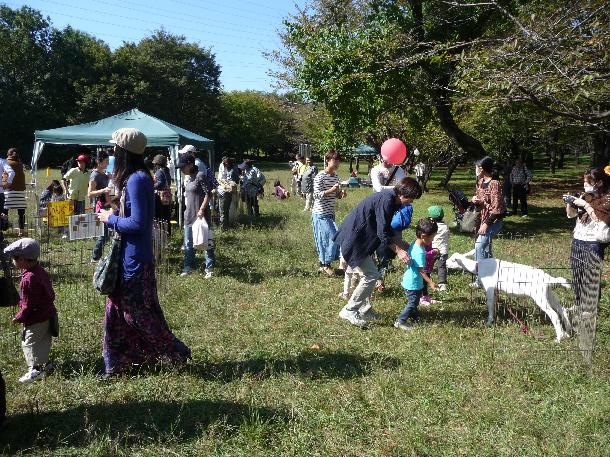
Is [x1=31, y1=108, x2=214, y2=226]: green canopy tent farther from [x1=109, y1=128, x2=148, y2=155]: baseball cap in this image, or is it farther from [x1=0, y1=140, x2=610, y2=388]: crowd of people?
[x1=109, y1=128, x2=148, y2=155]: baseball cap

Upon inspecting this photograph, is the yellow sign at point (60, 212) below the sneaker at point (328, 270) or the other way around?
the other way around

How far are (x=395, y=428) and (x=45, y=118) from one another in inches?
1718

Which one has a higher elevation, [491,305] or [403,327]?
[491,305]

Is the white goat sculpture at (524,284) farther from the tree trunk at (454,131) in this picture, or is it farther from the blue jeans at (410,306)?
the tree trunk at (454,131)

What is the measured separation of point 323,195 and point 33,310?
4.61 metres

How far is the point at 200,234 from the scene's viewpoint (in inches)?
302

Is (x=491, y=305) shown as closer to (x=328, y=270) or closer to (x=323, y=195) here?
(x=328, y=270)

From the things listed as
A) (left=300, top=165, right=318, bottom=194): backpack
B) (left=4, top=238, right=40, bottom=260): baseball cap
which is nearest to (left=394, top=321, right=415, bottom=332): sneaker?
(left=4, top=238, right=40, bottom=260): baseball cap

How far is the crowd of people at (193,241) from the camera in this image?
4195 mm

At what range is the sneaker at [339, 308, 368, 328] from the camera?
592cm

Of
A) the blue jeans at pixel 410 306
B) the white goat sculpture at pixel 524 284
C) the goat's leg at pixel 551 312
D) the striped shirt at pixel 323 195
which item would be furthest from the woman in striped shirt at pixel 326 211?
the goat's leg at pixel 551 312

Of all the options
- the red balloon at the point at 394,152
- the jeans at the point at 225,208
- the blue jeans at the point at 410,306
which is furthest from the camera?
the jeans at the point at 225,208

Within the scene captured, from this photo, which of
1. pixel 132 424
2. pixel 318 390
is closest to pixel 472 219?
pixel 318 390

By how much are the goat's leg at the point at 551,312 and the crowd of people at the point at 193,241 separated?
1.50 ft
